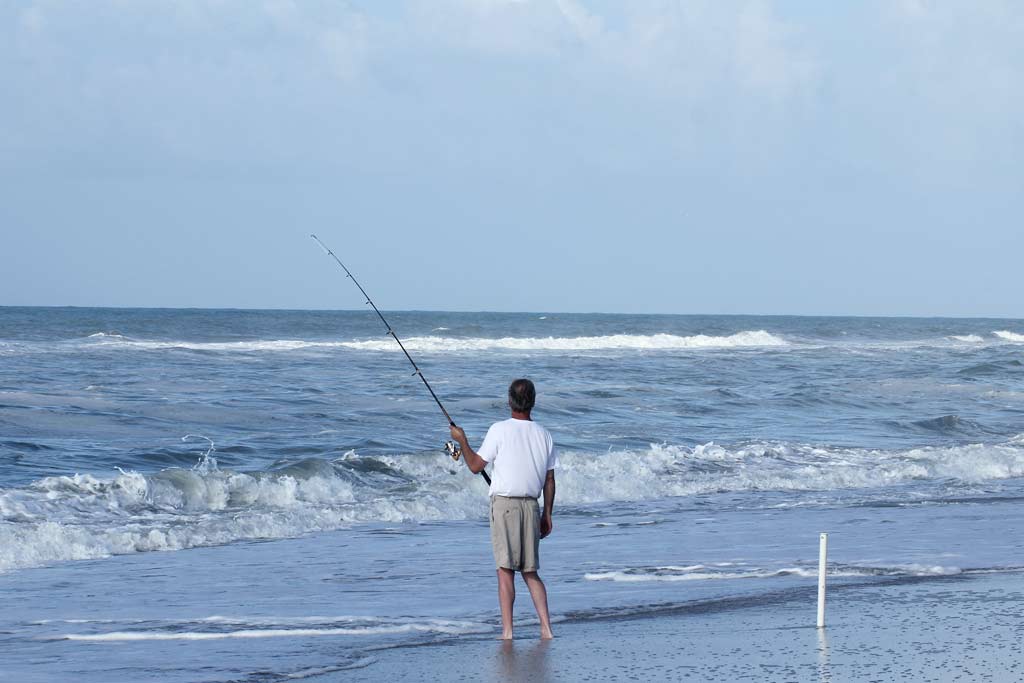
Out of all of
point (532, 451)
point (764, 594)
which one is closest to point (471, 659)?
point (532, 451)

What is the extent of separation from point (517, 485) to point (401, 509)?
5.51m

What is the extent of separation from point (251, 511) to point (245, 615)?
163 inches

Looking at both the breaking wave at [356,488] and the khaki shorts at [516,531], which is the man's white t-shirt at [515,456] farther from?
the breaking wave at [356,488]

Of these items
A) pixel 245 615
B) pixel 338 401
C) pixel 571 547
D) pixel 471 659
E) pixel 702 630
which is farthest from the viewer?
pixel 338 401

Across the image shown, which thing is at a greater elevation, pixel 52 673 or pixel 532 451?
pixel 532 451

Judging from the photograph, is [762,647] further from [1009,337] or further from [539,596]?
[1009,337]

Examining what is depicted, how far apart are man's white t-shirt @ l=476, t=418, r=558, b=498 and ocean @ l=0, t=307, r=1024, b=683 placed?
2.96ft

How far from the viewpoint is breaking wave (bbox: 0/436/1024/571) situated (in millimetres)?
9680

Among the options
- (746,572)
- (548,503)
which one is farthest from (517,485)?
(746,572)

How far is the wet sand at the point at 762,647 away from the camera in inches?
216

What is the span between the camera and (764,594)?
24.6 feet

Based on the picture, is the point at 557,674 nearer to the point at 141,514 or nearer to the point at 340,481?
the point at 141,514

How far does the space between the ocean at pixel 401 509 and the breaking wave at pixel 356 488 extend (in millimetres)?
39

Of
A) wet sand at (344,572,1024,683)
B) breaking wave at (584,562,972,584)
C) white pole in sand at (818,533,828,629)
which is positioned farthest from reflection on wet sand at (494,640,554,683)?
breaking wave at (584,562,972,584)
